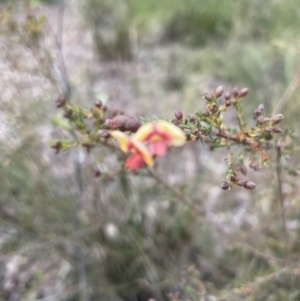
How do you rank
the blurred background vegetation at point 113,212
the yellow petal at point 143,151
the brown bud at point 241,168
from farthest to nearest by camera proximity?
1. the blurred background vegetation at point 113,212
2. the brown bud at point 241,168
3. the yellow petal at point 143,151

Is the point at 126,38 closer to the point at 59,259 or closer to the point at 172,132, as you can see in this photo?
the point at 59,259

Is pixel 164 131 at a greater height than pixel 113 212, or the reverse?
pixel 113 212

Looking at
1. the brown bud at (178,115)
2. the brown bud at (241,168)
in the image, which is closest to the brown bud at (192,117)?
the brown bud at (178,115)

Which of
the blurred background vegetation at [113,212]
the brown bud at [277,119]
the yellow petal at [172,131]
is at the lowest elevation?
the yellow petal at [172,131]

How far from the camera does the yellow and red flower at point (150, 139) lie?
54 centimetres

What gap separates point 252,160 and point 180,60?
2681 mm

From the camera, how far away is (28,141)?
4.42 feet

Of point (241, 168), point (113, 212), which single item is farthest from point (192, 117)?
point (113, 212)

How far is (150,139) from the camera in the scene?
1.86 ft

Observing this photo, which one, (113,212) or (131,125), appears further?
(113,212)

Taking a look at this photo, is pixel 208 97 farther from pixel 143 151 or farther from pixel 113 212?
pixel 113 212

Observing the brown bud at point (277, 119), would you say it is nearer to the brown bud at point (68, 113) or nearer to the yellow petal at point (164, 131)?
the yellow petal at point (164, 131)

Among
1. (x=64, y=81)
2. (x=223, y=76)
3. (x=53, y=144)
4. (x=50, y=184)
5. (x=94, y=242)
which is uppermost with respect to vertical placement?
(x=223, y=76)

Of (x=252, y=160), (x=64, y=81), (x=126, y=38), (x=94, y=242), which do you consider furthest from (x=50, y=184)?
(x=126, y=38)
